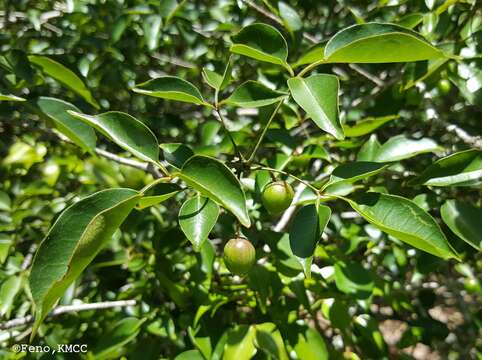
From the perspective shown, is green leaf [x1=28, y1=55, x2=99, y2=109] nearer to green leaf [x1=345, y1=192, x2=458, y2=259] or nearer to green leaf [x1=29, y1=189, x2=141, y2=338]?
green leaf [x1=29, y1=189, x2=141, y2=338]

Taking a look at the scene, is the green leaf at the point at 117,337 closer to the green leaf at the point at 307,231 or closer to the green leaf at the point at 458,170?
the green leaf at the point at 307,231

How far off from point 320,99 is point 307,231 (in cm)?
26

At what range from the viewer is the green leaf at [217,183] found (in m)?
0.80

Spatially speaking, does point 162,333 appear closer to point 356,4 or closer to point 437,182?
point 437,182

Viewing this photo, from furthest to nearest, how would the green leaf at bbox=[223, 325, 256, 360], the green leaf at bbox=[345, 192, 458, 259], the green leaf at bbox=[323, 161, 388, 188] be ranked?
1. the green leaf at bbox=[223, 325, 256, 360]
2. the green leaf at bbox=[323, 161, 388, 188]
3. the green leaf at bbox=[345, 192, 458, 259]

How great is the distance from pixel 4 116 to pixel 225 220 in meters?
0.80

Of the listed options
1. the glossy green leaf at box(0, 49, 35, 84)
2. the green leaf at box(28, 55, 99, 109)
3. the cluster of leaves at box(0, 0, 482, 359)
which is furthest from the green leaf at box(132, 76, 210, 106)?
the glossy green leaf at box(0, 49, 35, 84)

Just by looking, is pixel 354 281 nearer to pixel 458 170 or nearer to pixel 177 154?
pixel 458 170

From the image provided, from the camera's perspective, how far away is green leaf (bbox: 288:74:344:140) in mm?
854

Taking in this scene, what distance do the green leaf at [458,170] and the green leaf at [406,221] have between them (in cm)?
30

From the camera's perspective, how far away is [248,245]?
3.24 ft

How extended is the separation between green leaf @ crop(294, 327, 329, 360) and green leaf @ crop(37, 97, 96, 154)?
30.3 inches

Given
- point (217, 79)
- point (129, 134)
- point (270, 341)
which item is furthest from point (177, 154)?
point (270, 341)

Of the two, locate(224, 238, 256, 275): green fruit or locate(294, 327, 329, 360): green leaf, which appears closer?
locate(224, 238, 256, 275): green fruit
